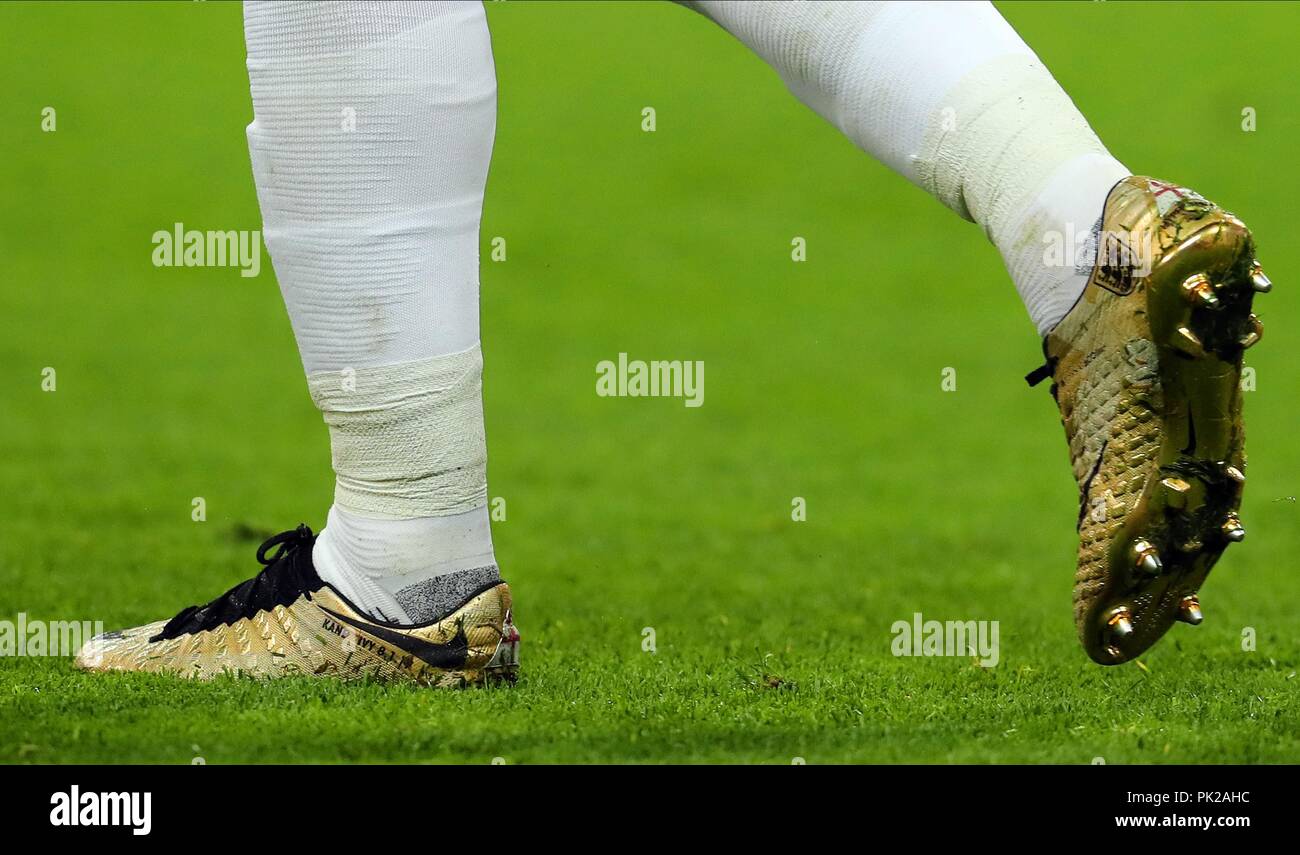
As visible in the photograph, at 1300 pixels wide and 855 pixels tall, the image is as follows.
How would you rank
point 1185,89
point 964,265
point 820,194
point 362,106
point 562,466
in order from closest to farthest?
point 362,106
point 562,466
point 964,265
point 820,194
point 1185,89

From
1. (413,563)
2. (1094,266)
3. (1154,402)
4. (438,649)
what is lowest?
Answer: (438,649)

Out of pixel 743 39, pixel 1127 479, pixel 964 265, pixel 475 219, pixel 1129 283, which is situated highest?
pixel 964 265

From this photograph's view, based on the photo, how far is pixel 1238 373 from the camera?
1976 mm

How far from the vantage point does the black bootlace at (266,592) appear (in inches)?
91.6

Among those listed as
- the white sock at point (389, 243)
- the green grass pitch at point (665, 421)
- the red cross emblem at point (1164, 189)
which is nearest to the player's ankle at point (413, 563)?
the white sock at point (389, 243)

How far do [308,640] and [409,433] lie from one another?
12.5 inches

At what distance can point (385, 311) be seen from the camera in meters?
2.13

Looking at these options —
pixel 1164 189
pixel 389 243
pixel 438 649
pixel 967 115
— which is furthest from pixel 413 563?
pixel 1164 189

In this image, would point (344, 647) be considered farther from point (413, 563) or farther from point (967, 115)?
Result: point (967, 115)

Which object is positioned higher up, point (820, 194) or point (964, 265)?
point (820, 194)
